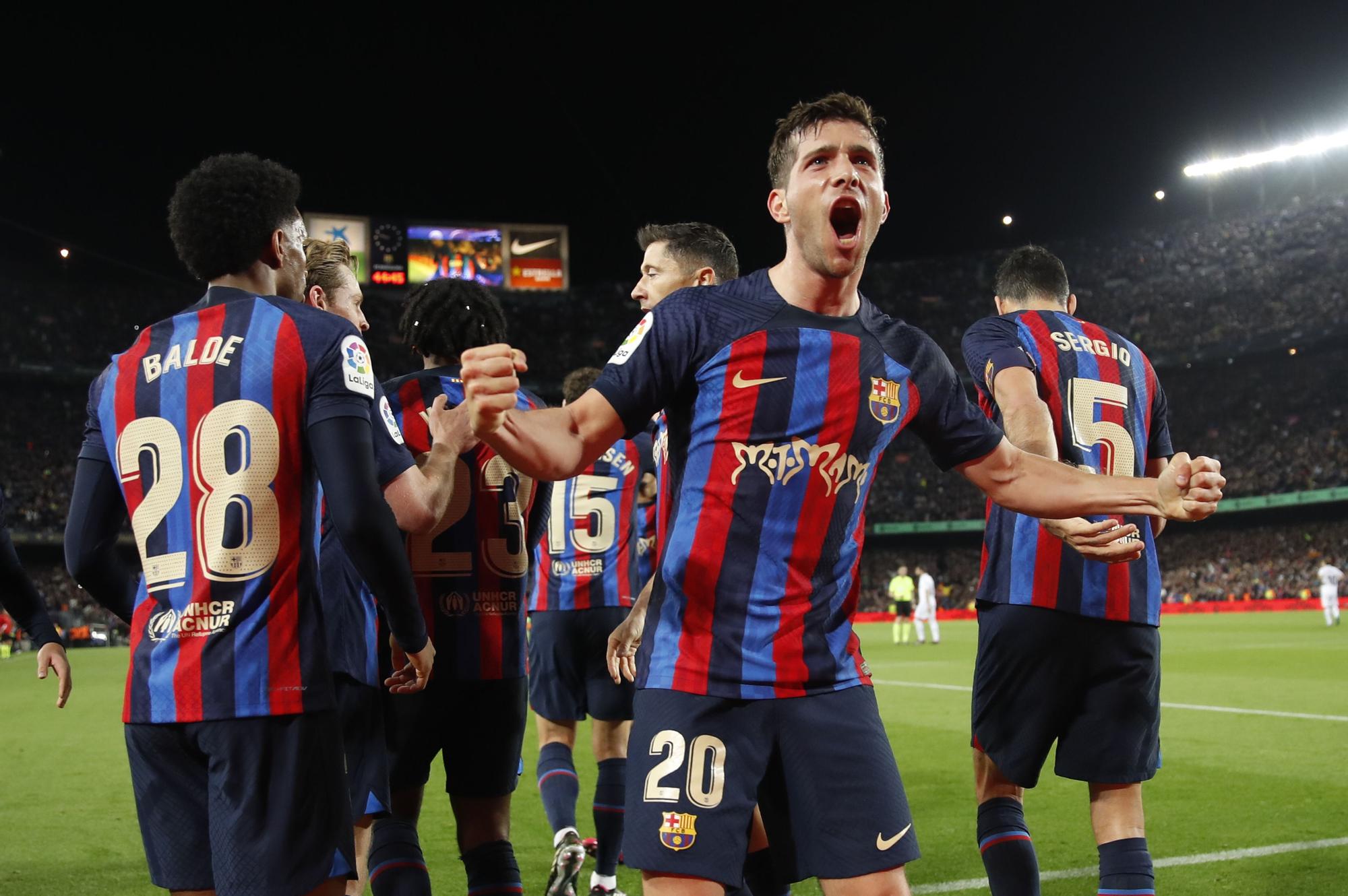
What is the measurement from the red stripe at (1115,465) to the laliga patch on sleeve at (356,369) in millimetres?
2389

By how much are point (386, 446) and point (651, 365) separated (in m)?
0.92

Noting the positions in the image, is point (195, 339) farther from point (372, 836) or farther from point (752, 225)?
point (752, 225)

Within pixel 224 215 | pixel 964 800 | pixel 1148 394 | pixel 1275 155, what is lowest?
pixel 964 800

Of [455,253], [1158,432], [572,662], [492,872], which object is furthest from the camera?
[455,253]

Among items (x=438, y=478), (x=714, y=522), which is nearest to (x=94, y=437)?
(x=438, y=478)

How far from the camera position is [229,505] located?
8.69ft

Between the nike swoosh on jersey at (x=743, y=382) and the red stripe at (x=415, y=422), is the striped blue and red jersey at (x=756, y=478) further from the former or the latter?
the red stripe at (x=415, y=422)

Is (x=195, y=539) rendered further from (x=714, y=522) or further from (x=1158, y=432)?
(x=1158, y=432)

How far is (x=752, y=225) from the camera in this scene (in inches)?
1565

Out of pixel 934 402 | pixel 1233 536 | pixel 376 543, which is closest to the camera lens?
pixel 376 543

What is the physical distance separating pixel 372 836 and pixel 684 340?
2131 mm

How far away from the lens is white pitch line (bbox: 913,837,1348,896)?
209 inches

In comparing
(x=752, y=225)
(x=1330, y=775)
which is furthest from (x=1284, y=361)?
(x=1330, y=775)

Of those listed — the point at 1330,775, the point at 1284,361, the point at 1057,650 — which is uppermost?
the point at 1284,361
